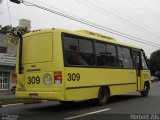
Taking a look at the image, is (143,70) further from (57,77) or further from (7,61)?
(7,61)

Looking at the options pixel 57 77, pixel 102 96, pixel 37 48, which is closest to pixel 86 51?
pixel 37 48

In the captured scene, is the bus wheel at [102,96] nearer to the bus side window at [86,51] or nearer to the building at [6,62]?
the bus side window at [86,51]

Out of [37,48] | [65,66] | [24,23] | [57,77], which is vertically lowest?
[57,77]

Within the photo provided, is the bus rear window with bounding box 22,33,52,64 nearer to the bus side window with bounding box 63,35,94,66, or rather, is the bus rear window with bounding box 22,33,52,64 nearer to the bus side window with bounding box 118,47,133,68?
the bus side window with bounding box 63,35,94,66

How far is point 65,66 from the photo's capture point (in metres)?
12.7

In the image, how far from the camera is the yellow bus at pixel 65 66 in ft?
41.5

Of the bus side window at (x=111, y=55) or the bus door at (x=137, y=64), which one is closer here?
the bus side window at (x=111, y=55)

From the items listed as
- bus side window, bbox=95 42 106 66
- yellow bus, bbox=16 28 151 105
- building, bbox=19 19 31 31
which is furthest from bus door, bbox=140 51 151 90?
building, bbox=19 19 31 31

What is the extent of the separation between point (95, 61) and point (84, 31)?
1.42 meters

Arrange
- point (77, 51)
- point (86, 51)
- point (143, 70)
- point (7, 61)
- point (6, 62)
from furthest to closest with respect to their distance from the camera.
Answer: point (7, 61), point (6, 62), point (143, 70), point (86, 51), point (77, 51)

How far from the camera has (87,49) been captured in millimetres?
14336

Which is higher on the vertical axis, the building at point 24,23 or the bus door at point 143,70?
the building at point 24,23

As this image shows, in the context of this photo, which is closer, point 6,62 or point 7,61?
point 6,62

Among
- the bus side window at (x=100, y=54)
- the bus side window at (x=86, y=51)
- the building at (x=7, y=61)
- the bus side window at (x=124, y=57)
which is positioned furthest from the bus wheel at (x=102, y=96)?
the building at (x=7, y=61)
